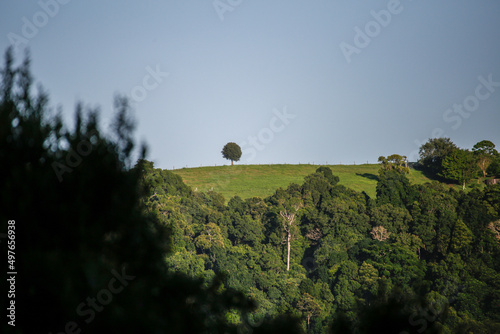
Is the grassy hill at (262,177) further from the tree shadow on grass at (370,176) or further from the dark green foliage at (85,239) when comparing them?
the dark green foliage at (85,239)

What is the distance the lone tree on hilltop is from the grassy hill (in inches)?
283

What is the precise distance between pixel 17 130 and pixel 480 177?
344ft

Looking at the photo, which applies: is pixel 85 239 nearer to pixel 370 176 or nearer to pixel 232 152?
pixel 370 176

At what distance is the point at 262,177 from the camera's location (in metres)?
99.6

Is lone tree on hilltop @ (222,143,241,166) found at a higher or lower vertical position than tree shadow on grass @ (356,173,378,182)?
higher

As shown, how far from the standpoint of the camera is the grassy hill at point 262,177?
92375 millimetres

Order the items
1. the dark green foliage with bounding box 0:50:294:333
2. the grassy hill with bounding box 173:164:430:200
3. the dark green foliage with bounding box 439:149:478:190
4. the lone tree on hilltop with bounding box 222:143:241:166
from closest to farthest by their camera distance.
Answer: the dark green foliage with bounding box 0:50:294:333
the grassy hill with bounding box 173:164:430:200
the dark green foliage with bounding box 439:149:478:190
the lone tree on hilltop with bounding box 222:143:241:166

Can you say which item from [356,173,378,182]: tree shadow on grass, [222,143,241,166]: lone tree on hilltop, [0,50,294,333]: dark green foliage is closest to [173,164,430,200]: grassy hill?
[356,173,378,182]: tree shadow on grass

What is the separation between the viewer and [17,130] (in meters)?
6.58

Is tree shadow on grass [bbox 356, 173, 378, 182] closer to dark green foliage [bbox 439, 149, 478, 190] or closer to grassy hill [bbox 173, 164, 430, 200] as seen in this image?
grassy hill [bbox 173, 164, 430, 200]

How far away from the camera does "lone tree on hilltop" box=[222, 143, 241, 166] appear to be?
11456cm

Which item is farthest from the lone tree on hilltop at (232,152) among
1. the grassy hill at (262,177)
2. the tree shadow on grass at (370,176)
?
the tree shadow on grass at (370,176)

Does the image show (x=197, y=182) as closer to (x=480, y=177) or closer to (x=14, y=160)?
(x=480, y=177)

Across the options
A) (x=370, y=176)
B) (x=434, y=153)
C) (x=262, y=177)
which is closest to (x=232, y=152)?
(x=262, y=177)
